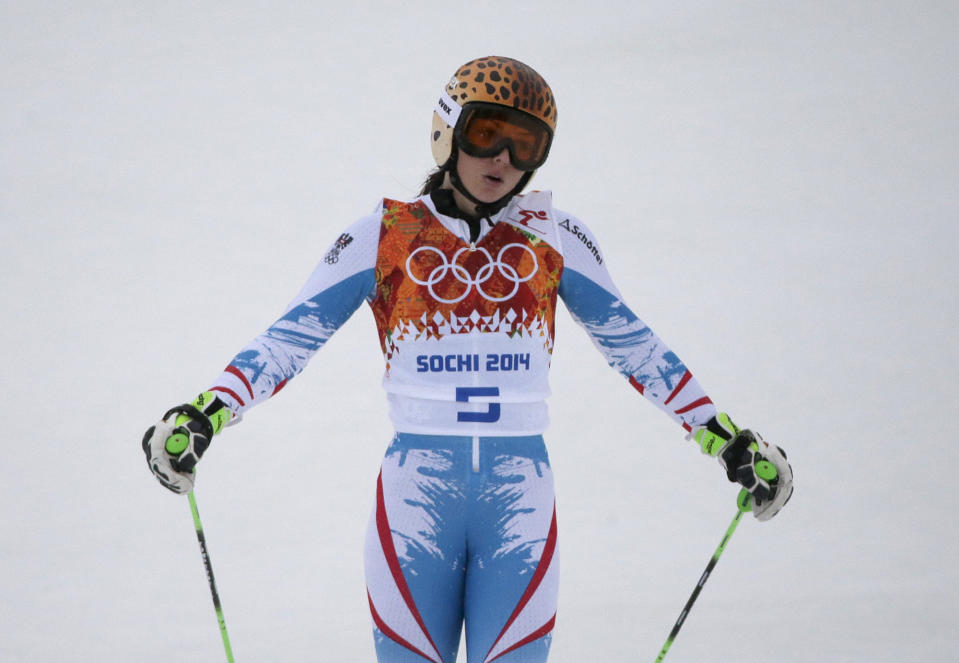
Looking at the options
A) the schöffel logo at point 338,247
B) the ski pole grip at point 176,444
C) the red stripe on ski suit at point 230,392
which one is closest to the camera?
the ski pole grip at point 176,444

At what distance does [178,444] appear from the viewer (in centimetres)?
178

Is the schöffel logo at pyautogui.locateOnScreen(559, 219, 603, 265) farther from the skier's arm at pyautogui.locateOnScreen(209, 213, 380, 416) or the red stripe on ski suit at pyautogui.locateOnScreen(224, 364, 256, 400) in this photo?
the red stripe on ski suit at pyautogui.locateOnScreen(224, 364, 256, 400)

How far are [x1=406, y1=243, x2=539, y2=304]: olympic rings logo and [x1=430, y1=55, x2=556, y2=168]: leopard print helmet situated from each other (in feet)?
0.60

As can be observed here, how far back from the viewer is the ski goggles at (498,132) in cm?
197

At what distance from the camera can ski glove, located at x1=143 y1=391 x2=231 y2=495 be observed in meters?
1.78

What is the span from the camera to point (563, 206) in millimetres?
6242

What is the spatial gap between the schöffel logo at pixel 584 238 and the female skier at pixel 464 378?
28mm

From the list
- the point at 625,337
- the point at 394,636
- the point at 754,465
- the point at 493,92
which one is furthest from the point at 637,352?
the point at 394,636

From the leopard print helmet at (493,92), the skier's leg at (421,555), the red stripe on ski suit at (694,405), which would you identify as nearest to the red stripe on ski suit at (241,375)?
the skier's leg at (421,555)

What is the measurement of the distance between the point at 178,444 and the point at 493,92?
0.77 meters

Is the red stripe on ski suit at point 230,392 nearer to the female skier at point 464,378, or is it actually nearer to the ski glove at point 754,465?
the female skier at point 464,378

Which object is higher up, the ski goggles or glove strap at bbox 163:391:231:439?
the ski goggles

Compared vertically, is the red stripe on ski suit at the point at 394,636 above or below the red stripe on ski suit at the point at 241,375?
below

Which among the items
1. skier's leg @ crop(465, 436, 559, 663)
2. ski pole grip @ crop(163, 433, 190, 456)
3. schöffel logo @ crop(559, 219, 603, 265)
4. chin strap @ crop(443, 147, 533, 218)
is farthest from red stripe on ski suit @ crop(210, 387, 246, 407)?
schöffel logo @ crop(559, 219, 603, 265)
